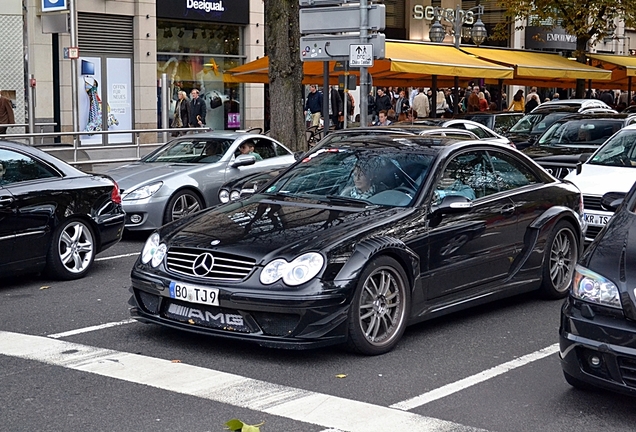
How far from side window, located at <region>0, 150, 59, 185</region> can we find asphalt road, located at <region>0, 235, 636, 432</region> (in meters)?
1.70

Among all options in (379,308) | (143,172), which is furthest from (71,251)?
(379,308)

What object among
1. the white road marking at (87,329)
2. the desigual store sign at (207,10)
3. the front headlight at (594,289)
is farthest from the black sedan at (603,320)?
the desigual store sign at (207,10)

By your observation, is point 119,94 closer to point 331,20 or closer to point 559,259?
point 331,20

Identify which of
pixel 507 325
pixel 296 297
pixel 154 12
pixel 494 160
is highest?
pixel 154 12

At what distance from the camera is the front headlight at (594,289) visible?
5371 millimetres

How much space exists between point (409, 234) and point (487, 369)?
111 centimetres

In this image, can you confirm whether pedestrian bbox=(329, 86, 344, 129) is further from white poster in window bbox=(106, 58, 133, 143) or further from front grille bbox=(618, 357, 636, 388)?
front grille bbox=(618, 357, 636, 388)

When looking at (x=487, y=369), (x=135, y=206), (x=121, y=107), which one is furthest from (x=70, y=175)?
(x=121, y=107)

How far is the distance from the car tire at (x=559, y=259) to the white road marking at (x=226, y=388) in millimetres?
3345

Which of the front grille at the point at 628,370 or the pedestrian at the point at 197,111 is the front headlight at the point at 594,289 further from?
the pedestrian at the point at 197,111

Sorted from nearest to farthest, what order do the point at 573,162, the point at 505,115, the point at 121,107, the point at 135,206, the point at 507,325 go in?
the point at 507,325, the point at 135,206, the point at 573,162, the point at 505,115, the point at 121,107

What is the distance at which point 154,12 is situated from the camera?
28.6 metres

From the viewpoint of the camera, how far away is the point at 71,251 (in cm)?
973

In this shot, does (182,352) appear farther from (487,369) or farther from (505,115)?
(505,115)
